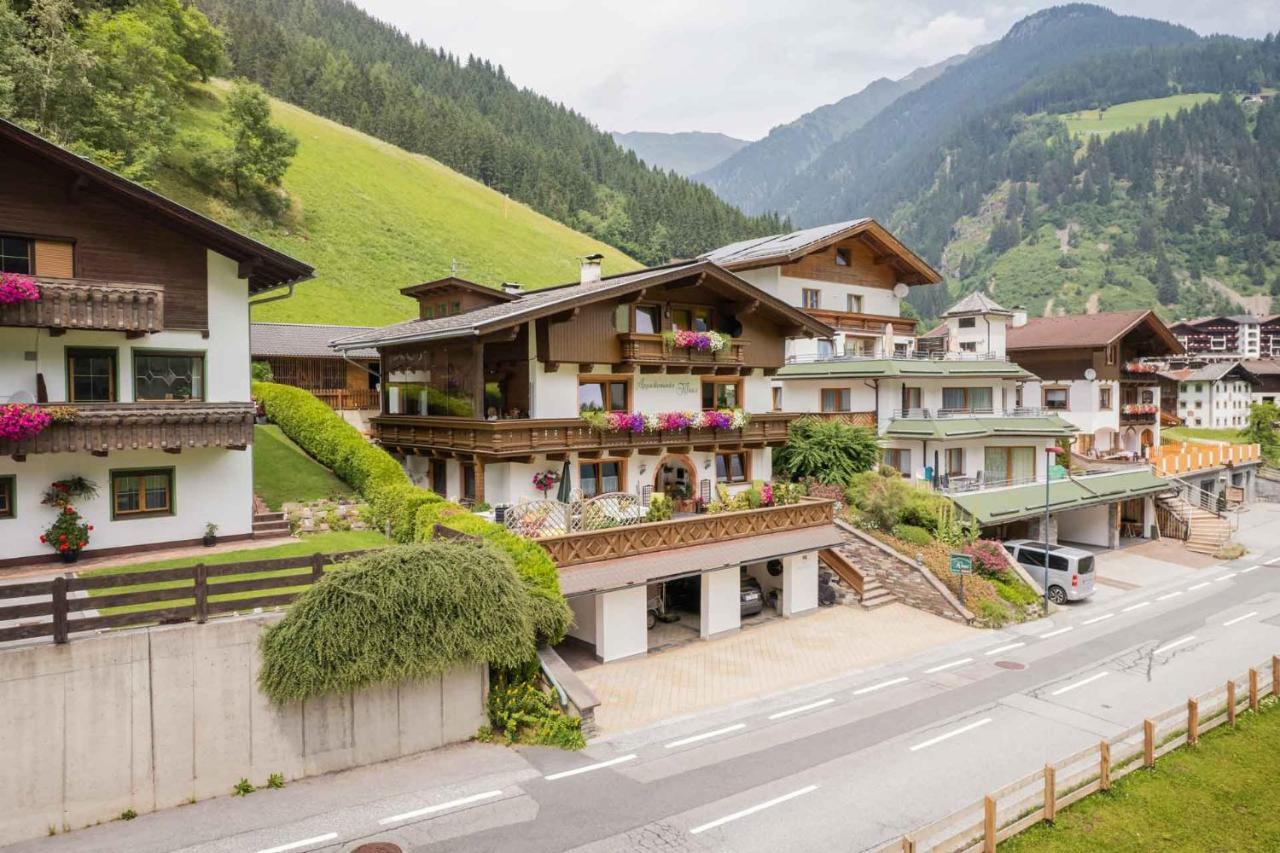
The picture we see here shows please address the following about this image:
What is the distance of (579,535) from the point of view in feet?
63.4

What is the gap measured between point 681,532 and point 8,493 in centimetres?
1658

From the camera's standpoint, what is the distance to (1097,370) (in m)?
46.9

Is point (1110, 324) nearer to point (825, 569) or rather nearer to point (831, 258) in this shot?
point (831, 258)

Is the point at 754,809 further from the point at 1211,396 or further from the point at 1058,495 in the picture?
the point at 1211,396

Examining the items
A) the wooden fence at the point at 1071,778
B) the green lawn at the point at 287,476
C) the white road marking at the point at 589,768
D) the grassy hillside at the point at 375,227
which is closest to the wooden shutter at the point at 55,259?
the green lawn at the point at 287,476

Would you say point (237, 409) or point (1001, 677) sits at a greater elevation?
point (237, 409)

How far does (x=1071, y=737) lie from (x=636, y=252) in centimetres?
10638

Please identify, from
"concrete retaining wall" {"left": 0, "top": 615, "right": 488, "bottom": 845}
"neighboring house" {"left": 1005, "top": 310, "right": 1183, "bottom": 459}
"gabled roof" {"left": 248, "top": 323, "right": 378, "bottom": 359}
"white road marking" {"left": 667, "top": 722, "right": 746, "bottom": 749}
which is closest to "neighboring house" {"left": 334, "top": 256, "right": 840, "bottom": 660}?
"white road marking" {"left": 667, "top": 722, "right": 746, "bottom": 749}

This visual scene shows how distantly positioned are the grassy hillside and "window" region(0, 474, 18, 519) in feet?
114

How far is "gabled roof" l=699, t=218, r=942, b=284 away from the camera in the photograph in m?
38.2

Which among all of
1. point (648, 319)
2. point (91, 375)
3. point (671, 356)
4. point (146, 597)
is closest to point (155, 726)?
point (146, 597)

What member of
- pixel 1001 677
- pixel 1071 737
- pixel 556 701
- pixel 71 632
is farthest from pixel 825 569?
pixel 71 632

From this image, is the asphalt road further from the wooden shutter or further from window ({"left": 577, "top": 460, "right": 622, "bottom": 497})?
the wooden shutter

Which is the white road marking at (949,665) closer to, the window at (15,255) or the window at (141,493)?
the window at (141,493)
